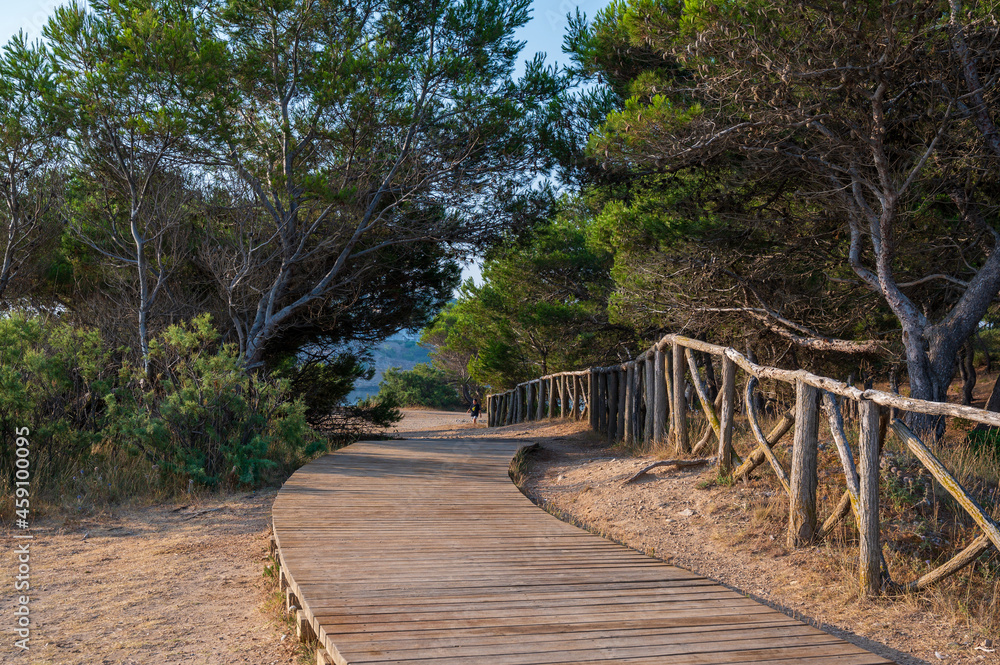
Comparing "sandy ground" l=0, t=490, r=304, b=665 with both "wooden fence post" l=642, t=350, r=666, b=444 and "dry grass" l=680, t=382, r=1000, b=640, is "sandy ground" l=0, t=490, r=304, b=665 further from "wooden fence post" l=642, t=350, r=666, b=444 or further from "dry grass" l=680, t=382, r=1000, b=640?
"wooden fence post" l=642, t=350, r=666, b=444

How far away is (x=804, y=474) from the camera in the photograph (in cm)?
439

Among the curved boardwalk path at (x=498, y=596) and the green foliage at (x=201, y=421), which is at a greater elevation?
the green foliage at (x=201, y=421)

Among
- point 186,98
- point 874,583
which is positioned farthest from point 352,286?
point 874,583

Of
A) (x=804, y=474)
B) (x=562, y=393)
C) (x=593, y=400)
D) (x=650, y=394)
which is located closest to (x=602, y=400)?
(x=593, y=400)

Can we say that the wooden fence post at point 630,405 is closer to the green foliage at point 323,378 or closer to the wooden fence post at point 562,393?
the wooden fence post at point 562,393

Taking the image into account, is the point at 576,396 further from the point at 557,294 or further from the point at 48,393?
the point at 48,393

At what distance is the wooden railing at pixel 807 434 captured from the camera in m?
3.46

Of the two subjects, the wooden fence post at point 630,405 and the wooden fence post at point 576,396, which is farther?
the wooden fence post at point 576,396

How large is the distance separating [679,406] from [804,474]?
105 inches

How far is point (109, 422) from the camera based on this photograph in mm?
7457

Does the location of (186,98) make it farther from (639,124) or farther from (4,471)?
(639,124)

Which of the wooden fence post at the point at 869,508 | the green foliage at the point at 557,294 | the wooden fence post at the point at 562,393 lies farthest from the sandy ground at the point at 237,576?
the wooden fence post at the point at 562,393

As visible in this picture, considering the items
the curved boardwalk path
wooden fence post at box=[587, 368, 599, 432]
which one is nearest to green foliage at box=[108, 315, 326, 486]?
the curved boardwalk path

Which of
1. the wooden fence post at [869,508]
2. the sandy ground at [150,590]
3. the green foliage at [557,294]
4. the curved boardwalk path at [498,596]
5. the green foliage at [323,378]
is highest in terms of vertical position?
the green foliage at [557,294]
